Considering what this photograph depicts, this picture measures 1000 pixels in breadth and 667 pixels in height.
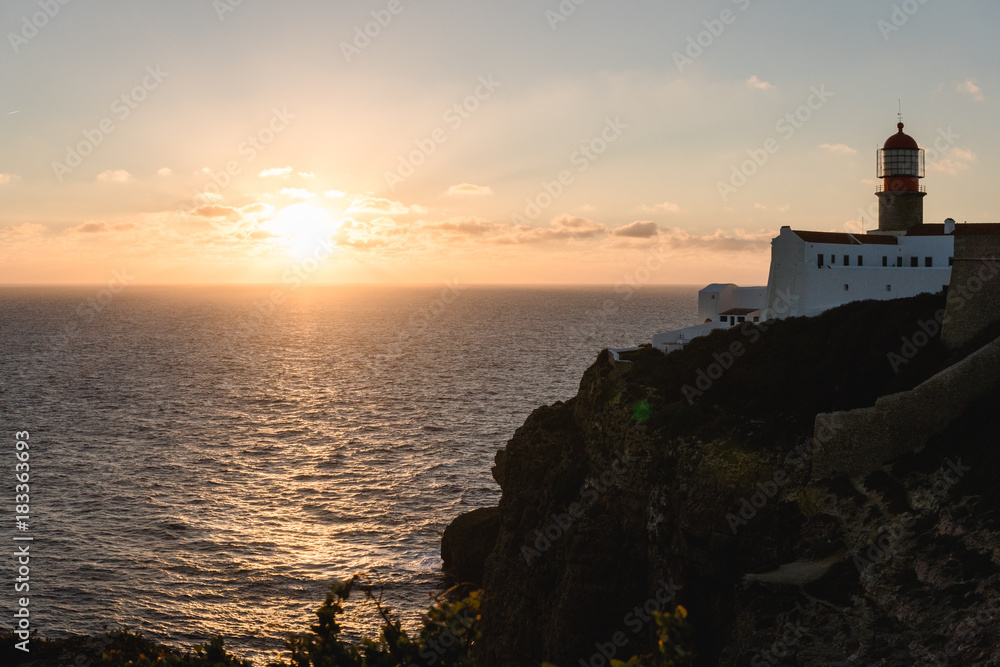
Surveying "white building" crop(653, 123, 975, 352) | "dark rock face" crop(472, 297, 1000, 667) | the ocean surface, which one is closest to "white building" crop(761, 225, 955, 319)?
"white building" crop(653, 123, 975, 352)

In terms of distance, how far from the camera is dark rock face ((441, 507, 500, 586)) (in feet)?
155

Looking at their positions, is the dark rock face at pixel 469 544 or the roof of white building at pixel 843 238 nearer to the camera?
the dark rock face at pixel 469 544

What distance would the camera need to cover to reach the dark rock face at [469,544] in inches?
1860

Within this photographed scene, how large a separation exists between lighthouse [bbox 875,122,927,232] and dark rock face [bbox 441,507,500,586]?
35.3 meters

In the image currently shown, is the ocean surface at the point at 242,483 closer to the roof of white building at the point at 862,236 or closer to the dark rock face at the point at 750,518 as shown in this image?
the dark rock face at the point at 750,518

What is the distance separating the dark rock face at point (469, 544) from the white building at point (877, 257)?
687 inches

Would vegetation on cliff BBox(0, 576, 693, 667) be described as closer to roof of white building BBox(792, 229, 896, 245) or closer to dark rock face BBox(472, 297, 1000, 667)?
dark rock face BBox(472, 297, 1000, 667)

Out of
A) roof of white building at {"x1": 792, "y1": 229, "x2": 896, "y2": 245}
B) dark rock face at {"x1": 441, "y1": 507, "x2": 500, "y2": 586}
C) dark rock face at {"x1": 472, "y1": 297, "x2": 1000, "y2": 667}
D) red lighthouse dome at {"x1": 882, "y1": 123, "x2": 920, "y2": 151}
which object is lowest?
dark rock face at {"x1": 441, "y1": 507, "x2": 500, "y2": 586}

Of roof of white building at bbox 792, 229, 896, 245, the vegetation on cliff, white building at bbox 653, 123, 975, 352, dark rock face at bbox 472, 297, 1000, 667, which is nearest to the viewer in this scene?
the vegetation on cliff

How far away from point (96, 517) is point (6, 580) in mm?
9772

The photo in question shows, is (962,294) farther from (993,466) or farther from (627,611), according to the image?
(627,611)

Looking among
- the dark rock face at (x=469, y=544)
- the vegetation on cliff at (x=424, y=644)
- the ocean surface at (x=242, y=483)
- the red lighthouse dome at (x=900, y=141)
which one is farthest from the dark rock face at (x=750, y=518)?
the red lighthouse dome at (x=900, y=141)

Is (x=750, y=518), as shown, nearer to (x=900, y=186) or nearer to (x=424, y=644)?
(x=424, y=644)

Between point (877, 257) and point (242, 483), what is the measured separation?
49.6 metres
